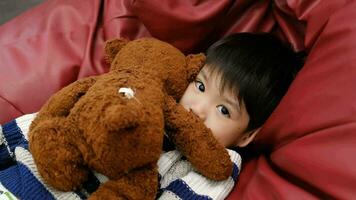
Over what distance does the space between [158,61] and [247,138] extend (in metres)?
0.26

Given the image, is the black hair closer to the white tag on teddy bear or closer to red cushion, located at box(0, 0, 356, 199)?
red cushion, located at box(0, 0, 356, 199)

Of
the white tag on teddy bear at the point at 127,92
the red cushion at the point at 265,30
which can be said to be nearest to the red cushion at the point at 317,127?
the red cushion at the point at 265,30

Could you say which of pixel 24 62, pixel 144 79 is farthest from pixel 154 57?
pixel 24 62

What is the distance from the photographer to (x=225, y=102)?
0.89m

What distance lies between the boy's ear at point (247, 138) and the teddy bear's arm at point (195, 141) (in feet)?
0.47

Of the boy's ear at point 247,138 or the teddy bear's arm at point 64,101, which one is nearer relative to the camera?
the teddy bear's arm at point 64,101

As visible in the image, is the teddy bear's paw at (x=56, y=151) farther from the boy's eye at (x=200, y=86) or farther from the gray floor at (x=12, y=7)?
the gray floor at (x=12, y=7)

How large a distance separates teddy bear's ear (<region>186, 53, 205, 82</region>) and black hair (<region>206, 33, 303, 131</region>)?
0.5 inches

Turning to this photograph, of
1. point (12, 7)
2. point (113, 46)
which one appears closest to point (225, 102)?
point (113, 46)

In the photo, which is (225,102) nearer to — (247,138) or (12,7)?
(247,138)

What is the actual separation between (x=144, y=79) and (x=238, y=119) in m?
0.22

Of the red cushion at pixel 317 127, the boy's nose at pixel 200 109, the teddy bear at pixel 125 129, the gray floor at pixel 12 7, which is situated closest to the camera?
the teddy bear at pixel 125 129

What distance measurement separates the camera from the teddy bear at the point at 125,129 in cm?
65

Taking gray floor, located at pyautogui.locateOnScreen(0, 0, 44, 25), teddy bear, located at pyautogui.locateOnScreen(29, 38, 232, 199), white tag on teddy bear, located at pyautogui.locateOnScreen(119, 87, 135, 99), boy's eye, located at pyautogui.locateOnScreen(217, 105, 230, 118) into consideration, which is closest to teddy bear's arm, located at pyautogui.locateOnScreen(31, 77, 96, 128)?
teddy bear, located at pyautogui.locateOnScreen(29, 38, 232, 199)
